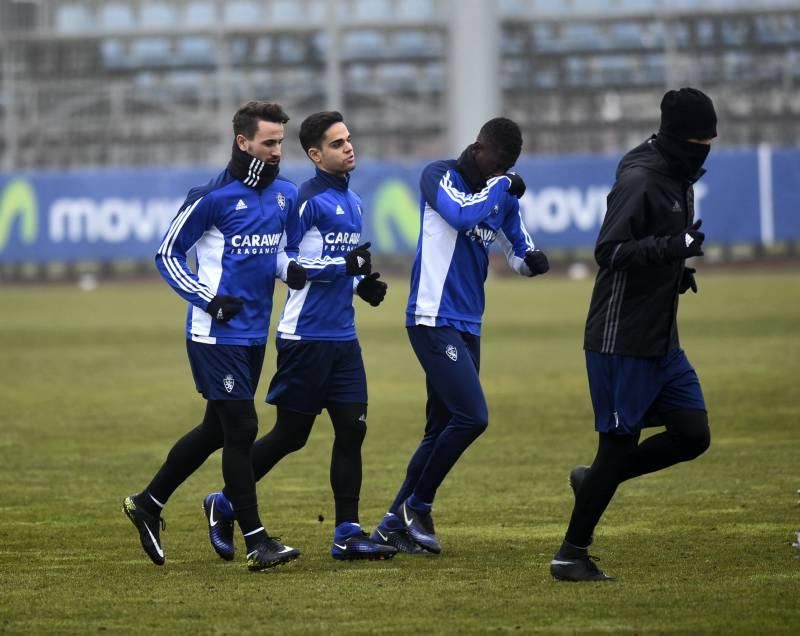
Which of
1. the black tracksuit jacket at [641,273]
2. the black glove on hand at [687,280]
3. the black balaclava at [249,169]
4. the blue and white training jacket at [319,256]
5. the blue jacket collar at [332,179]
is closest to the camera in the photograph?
the black tracksuit jacket at [641,273]

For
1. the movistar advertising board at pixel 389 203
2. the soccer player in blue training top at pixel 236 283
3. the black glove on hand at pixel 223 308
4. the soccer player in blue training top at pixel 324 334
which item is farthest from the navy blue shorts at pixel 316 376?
the movistar advertising board at pixel 389 203

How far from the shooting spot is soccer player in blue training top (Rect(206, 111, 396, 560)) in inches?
324

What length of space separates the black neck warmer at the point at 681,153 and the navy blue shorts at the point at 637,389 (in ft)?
2.56

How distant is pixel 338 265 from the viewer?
322 inches

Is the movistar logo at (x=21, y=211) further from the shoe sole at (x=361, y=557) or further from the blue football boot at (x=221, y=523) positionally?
the shoe sole at (x=361, y=557)

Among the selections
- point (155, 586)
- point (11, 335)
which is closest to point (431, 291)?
point (155, 586)

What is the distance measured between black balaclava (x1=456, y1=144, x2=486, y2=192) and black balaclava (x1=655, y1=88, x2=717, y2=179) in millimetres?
1214

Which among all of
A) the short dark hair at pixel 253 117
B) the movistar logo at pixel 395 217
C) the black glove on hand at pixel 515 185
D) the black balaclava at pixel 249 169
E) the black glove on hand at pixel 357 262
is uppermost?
the short dark hair at pixel 253 117

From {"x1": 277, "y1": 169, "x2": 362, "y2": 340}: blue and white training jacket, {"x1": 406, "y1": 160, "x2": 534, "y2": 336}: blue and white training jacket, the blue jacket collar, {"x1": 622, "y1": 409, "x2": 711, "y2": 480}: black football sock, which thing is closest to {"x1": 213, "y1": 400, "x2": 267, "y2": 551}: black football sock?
{"x1": 277, "y1": 169, "x2": 362, "y2": 340}: blue and white training jacket

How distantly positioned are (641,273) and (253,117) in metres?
2.01

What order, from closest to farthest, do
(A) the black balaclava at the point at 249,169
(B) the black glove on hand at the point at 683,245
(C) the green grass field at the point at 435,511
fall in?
(C) the green grass field at the point at 435,511 → (B) the black glove on hand at the point at 683,245 → (A) the black balaclava at the point at 249,169

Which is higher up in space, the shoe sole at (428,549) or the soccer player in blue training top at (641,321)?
the soccer player in blue training top at (641,321)

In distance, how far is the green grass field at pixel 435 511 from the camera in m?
6.77

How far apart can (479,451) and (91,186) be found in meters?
25.3
